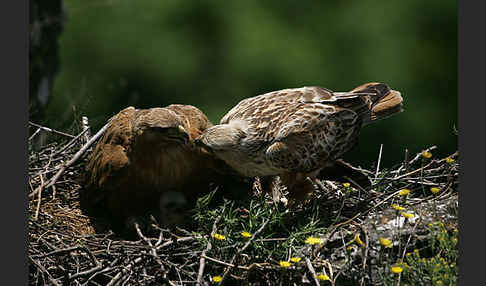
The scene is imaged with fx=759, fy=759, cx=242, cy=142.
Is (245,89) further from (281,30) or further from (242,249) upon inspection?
(242,249)

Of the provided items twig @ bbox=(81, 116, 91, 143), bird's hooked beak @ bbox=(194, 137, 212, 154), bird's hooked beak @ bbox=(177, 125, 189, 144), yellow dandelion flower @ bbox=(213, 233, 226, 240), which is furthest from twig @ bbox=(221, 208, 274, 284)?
twig @ bbox=(81, 116, 91, 143)

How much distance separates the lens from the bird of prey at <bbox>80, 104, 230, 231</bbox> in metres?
4.25

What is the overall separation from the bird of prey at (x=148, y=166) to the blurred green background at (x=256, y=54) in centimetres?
276

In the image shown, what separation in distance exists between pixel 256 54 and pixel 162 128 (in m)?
4.00

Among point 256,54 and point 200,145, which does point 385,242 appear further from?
point 256,54

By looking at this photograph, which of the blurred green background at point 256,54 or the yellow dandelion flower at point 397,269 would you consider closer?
the yellow dandelion flower at point 397,269

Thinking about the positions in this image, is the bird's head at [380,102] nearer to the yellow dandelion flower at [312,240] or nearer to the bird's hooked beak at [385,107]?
the bird's hooked beak at [385,107]

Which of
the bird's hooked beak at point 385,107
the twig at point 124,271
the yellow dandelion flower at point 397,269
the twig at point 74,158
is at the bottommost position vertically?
the twig at point 124,271

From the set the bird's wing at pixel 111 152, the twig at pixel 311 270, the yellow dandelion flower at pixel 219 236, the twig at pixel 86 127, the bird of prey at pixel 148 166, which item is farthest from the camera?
the twig at pixel 86 127

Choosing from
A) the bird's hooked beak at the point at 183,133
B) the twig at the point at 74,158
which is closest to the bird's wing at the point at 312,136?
the bird's hooked beak at the point at 183,133

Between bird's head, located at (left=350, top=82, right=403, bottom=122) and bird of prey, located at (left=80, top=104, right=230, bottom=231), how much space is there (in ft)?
3.22

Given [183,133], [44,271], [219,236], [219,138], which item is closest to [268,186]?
[219,138]

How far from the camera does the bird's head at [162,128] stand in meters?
4.14

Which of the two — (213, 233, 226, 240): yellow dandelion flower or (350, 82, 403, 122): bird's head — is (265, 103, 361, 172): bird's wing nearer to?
(350, 82, 403, 122): bird's head
